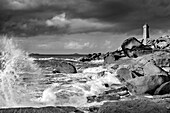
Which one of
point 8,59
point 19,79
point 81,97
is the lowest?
point 81,97

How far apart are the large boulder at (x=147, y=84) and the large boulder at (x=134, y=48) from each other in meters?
20.6

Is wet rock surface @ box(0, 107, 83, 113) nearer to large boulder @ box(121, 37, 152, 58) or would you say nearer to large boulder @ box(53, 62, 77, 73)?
large boulder @ box(53, 62, 77, 73)

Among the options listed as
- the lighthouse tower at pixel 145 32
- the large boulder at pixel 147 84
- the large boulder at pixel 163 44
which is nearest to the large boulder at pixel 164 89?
the large boulder at pixel 147 84

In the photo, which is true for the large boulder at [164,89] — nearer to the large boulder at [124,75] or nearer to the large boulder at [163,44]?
the large boulder at [124,75]

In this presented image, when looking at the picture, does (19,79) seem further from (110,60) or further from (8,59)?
(110,60)

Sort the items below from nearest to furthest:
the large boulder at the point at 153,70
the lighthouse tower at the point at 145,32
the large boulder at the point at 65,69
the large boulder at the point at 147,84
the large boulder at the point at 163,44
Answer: the large boulder at the point at 147,84, the large boulder at the point at 153,70, the large boulder at the point at 65,69, the large boulder at the point at 163,44, the lighthouse tower at the point at 145,32

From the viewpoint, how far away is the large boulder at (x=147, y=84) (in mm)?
16527

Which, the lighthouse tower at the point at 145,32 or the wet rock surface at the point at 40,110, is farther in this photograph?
the lighthouse tower at the point at 145,32

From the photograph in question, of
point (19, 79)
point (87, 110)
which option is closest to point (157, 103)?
point (87, 110)

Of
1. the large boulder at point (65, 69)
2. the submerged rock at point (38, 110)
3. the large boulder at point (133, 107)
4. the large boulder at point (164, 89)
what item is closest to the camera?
the large boulder at point (133, 107)

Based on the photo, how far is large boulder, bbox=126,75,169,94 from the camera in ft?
54.2

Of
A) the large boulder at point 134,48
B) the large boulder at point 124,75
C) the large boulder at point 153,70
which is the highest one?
the large boulder at point 134,48

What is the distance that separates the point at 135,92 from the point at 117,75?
805 centimetres

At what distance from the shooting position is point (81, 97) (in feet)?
57.0
